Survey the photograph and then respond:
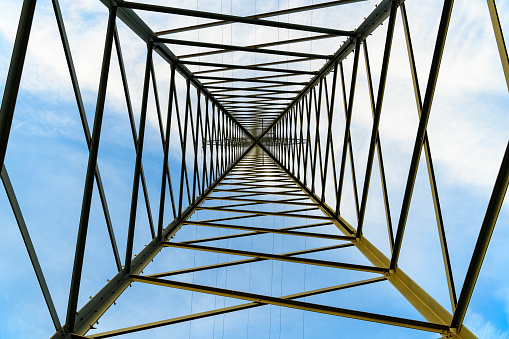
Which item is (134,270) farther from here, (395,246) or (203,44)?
(203,44)

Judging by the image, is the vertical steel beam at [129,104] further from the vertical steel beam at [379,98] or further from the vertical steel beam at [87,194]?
the vertical steel beam at [379,98]

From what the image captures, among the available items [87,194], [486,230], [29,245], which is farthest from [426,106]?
[29,245]

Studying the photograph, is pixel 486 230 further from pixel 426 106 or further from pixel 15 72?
pixel 15 72

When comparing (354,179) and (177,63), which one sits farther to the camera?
(177,63)

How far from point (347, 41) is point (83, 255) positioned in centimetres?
826

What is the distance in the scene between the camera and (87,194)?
4.94m

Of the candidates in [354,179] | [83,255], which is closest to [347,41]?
[354,179]

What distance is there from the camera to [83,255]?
15.8 ft

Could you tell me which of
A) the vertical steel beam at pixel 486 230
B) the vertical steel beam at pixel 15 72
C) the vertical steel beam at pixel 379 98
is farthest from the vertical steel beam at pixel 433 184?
the vertical steel beam at pixel 15 72

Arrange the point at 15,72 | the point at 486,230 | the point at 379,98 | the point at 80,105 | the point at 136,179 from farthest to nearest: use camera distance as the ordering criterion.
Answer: the point at 136,179 → the point at 379,98 → the point at 80,105 → the point at 486,230 → the point at 15,72

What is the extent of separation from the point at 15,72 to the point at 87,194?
199 cm

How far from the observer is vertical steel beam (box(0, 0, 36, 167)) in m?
3.44

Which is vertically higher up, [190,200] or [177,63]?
[177,63]

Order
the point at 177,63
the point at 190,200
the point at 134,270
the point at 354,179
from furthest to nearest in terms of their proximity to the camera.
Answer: the point at 190,200 → the point at 177,63 → the point at 354,179 → the point at 134,270
